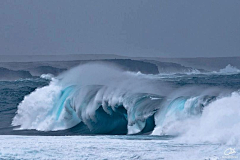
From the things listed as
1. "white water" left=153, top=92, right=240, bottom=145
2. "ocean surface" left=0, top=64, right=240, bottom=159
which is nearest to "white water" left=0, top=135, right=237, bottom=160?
"ocean surface" left=0, top=64, right=240, bottom=159

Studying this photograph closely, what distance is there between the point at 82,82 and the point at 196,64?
53.7 metres

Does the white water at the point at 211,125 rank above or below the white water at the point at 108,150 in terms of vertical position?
above

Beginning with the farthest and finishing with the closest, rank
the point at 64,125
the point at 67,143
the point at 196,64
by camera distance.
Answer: the point at 196,64, the point at 64,125, the point at 67,143

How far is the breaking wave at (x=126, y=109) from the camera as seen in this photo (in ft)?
39.1

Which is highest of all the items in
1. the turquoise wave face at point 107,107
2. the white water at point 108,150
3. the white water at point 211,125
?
the turquoise wave face at point 107,107

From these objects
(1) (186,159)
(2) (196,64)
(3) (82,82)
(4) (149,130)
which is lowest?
(1) (186,159)

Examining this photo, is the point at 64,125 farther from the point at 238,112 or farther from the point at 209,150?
the point at 209,150

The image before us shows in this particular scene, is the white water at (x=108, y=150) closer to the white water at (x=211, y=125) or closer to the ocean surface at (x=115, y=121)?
the ocean surface at (x=115, y=121)

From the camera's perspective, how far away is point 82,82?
21031mm

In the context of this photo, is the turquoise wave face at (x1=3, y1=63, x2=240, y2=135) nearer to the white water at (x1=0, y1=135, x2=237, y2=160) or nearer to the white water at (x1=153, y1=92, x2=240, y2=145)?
the white water at (x1=153, y1=92, x2=240, y2=145)

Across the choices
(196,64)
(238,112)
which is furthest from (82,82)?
(196,64)

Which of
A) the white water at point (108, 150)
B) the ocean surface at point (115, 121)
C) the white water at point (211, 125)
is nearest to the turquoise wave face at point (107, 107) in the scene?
the ocean surface at point (115, 121)

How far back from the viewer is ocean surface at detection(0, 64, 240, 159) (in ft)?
33.1

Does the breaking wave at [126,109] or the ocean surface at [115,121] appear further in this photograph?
the breaking wave at [126,109]
